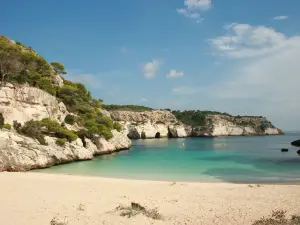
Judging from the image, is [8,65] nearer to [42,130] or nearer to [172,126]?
[42,130]

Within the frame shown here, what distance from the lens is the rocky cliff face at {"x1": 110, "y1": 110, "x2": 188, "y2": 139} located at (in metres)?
92.8

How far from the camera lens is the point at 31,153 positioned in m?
21.0

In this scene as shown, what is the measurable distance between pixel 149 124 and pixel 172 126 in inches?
446

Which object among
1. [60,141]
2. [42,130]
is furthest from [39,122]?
[60,141]

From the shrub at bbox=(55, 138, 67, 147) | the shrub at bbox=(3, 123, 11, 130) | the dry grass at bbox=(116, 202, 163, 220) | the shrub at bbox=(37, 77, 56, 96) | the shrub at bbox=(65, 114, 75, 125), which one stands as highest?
the shrub at bbox=(37, 77, 56, 96)

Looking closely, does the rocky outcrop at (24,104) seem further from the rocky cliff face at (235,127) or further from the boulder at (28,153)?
the rocky cliff face at (235,127)

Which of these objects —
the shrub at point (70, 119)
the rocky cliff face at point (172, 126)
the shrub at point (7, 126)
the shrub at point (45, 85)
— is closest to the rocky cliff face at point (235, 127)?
the rocky cliff face at point (172, 126)

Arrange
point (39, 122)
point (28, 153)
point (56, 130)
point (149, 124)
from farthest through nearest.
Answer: point (149, 124) → point (56, 130) → point (39, 122) → point (28, 153)

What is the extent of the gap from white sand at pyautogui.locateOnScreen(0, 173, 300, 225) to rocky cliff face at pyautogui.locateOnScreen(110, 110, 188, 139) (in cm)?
7806

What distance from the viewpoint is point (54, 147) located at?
24.6m

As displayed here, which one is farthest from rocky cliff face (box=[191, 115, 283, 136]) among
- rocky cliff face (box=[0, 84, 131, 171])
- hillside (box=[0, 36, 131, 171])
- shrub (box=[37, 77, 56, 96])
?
shrub (box=[37, 77, 56, 96])

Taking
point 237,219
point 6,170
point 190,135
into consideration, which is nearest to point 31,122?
point 6,170

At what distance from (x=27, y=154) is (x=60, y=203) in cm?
1311

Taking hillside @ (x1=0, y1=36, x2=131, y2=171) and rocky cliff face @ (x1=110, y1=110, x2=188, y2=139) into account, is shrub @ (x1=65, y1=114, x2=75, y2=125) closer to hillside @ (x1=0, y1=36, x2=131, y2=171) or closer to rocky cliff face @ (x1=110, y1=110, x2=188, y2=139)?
hillside @ (x1=0, y1=36, x2=131, y2=171)
